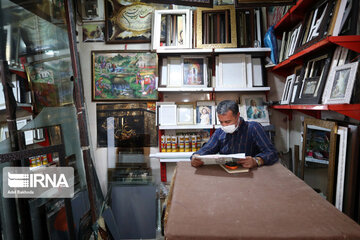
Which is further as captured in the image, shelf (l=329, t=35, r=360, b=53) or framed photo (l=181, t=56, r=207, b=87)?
framed photo (l=181, t=56, r=207, b=87)

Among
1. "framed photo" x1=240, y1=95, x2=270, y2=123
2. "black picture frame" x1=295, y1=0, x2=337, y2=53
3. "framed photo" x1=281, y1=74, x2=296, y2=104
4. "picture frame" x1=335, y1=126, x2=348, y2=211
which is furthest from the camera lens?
"framed photo" x1=240, y1=95, x2=270, y2=123

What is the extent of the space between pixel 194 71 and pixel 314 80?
139 centimetres

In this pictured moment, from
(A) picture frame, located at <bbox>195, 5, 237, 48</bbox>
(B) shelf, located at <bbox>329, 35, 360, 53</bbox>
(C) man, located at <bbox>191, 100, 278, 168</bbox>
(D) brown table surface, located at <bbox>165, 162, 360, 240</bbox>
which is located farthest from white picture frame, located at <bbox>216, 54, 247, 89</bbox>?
(D) brown table surface, located at <bbox>165, 162, 360, 240</bbox>

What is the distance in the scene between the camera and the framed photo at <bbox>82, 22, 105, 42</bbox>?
3035 mm

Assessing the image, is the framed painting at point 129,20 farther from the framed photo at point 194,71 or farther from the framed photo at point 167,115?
the framed photo at point 167,115

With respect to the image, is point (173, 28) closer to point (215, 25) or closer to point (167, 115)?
point (215, 25)

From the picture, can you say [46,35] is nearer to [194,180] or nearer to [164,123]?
[164,123]

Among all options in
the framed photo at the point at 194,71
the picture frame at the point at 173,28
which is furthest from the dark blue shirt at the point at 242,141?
the picture frame at the point at 173,28

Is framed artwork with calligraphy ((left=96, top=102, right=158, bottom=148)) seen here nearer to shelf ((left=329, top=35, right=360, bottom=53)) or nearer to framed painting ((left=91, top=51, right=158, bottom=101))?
framed painting ((left=91, top=51, right=158, bottom=101))

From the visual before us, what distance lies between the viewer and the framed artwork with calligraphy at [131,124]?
9.92 feet

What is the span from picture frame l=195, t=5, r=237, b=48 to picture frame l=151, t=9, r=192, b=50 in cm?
12

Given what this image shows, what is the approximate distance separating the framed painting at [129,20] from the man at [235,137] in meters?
1.69

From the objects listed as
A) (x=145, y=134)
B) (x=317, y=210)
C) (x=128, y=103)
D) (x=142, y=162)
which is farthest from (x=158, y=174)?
(x=317, y=210)

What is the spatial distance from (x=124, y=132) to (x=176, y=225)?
229 cm
